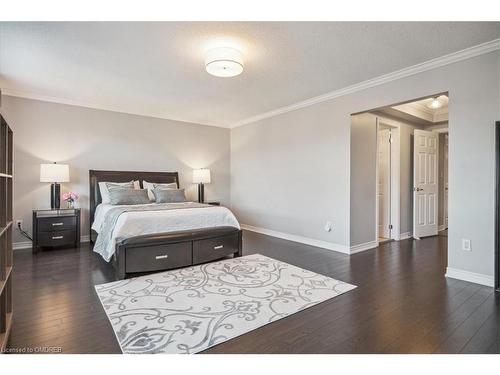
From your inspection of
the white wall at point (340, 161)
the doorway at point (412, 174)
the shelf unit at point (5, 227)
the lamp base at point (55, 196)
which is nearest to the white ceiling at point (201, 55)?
the white wall at point (340, 161)

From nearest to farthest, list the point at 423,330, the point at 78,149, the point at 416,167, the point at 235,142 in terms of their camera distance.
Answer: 1. the point at 423,330
2. the point at 78,149
3. the point at 416,167
4. the point at 235,142

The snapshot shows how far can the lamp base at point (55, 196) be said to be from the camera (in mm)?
4230

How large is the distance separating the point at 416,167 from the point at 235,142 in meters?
3.78

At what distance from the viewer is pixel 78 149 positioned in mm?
4664

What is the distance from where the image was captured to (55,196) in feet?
13.9

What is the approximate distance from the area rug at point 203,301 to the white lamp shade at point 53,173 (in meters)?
2.31

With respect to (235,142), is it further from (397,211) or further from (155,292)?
(155,292)

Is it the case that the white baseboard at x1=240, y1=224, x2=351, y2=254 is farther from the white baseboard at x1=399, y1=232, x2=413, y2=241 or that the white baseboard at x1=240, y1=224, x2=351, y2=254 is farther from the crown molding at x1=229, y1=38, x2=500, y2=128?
the crown molding at x1=229, y1=38, x2=500, y2=128

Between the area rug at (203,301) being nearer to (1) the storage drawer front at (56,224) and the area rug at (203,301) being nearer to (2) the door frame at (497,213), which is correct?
(2) the door frame at (497,213)

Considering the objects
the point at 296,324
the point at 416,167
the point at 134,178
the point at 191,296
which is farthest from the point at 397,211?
the point at 134,178

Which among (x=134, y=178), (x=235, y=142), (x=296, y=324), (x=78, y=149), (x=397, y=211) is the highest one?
(x=235, y=142)
